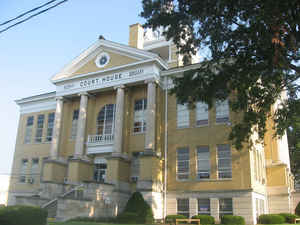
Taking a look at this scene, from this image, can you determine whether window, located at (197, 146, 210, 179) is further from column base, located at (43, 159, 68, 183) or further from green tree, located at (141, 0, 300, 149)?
column base, located at (43, 159, 68, 183)

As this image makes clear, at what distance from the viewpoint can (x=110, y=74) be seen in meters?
31.8

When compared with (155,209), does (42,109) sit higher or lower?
higher

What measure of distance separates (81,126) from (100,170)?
4.47m

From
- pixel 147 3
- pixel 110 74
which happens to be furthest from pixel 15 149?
pixel 147 3

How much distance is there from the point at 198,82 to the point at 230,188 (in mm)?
11046

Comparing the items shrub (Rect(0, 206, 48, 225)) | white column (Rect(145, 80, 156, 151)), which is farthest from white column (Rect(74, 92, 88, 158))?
shrub (Rect(0, 206, 48, 225))

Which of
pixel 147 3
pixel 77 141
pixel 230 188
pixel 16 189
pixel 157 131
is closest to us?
pixel 147 3

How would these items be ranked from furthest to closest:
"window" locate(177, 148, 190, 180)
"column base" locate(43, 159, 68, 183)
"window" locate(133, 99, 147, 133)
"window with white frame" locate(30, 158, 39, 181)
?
1. "window with white frame" locate(30, 158, 39, 181)
2. "column base" locate(43, 159, 68, 183)
3. "window" locate(133, 99, 147, 133)
4. "window" locate(177, 148, 190, 180)

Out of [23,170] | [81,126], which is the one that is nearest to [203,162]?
[81,126]

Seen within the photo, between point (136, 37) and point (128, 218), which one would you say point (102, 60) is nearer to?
point (136, 37)

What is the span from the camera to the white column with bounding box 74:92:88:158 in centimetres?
3119

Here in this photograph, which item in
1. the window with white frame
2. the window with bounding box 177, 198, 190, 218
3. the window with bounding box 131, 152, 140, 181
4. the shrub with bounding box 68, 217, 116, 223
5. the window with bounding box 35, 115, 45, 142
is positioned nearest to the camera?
the shrub with bounding box 68, 217, 116, 223

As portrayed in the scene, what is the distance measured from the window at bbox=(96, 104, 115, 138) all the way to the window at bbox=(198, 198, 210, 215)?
10641 mm

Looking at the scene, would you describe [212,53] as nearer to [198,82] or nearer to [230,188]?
[198,82]
